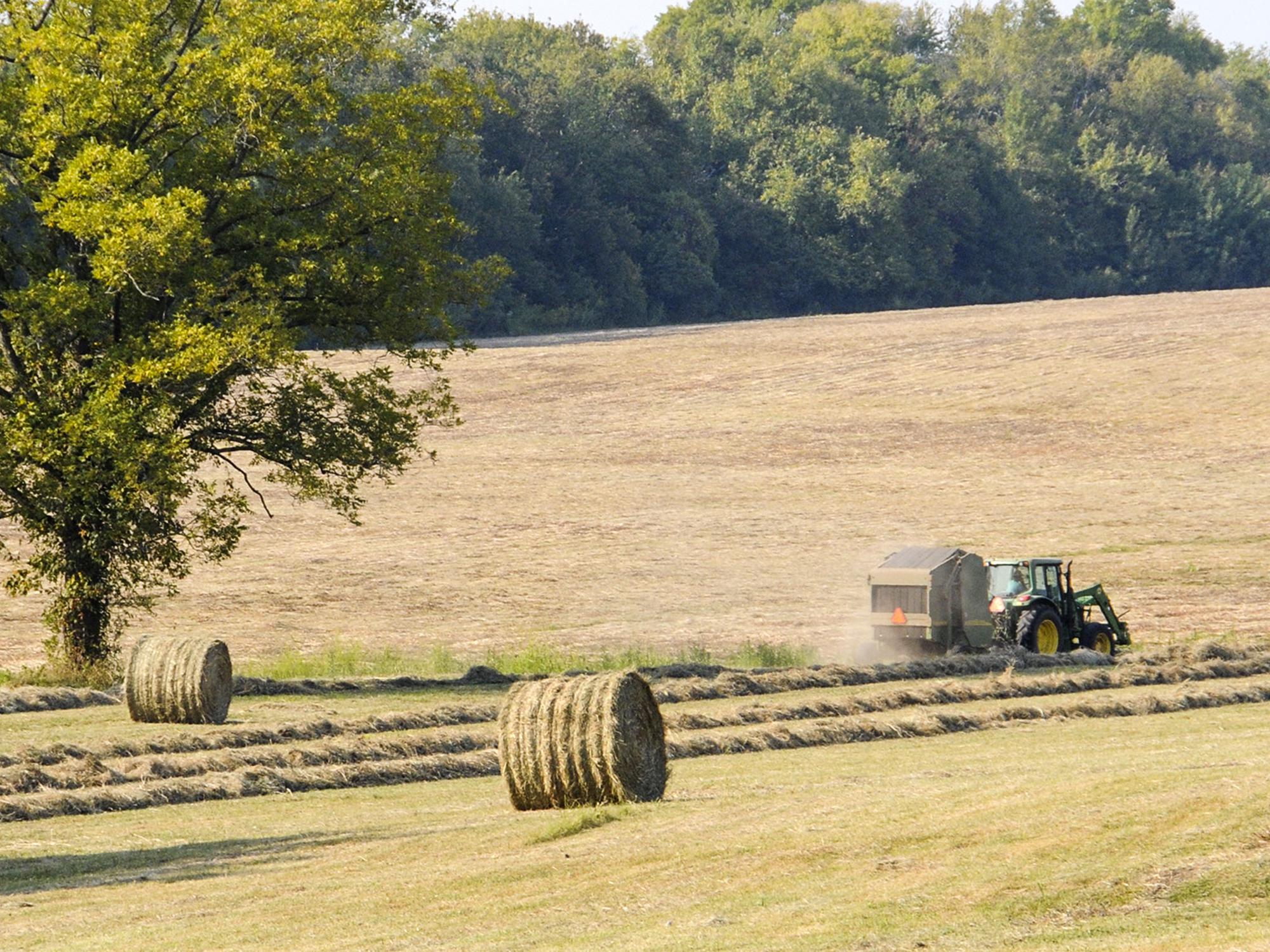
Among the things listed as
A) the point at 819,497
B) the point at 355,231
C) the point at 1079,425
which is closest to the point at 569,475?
the point at 819,497

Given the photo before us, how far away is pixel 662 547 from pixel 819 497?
6.63 meters

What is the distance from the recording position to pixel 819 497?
47.2 metres

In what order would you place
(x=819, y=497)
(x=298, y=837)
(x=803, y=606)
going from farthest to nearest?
(x=819, y=497), (x=803, y=606), (x=298, y=837)

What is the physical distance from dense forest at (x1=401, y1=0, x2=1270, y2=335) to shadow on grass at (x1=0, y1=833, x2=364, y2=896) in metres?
77.0

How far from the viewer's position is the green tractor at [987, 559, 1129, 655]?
3086 centimetres

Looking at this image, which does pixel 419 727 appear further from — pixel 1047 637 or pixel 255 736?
pixel 1047 637

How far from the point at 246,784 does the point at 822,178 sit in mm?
97751

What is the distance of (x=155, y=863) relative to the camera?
15.2m

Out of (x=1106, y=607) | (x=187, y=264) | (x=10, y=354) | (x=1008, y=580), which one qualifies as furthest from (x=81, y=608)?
(x=1106, y=607)

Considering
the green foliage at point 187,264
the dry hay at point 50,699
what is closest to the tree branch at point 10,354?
the green foliage at point 187,264

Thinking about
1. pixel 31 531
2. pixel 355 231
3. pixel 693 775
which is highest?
pixel 355 231

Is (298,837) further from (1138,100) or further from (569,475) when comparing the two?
(1138,100)

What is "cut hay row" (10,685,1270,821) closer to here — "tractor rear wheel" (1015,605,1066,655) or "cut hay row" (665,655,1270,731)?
"cut hay row" (665,655,1270,731)

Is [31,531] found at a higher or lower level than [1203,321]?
lower
